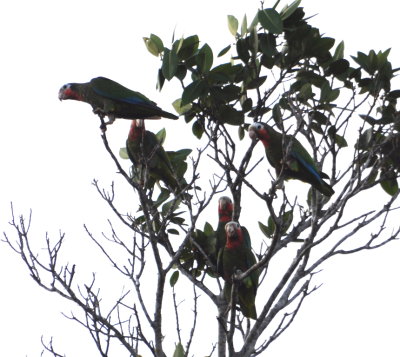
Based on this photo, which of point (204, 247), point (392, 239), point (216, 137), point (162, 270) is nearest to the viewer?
point (162, 270)

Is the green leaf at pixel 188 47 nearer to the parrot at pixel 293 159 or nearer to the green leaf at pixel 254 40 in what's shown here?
the green leaf at pixel 254 40

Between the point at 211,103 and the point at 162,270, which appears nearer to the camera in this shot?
the point at 162,270

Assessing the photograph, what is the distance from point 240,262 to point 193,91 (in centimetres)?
164

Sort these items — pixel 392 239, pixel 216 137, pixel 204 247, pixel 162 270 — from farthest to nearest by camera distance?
pixel 204 247, pixel 216 137, pixel 392 239, pixel 162 270

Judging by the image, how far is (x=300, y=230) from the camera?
4.96 metres

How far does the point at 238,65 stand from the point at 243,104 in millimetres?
315

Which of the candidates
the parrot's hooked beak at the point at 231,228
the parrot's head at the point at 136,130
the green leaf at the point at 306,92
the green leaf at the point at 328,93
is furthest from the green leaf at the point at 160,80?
the parrot's head at the point at 136,130

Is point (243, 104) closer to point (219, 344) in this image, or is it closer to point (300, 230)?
point (300, 230)

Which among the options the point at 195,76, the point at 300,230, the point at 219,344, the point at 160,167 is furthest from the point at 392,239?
the point at 160,167

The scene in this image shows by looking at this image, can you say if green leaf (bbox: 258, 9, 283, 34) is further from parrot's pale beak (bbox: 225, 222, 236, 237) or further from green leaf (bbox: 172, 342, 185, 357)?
green leaf (bbox: 172, 342, 185, 357)

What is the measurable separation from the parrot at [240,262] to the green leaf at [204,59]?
1210mm

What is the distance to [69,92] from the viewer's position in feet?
21.0

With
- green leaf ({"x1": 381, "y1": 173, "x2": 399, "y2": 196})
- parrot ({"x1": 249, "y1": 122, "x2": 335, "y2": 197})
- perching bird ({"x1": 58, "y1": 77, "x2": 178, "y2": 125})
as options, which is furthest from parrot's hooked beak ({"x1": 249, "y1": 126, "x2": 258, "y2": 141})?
green leaf ({"x1": 381, "y1": 173, "x2": 399, "y2": 196})

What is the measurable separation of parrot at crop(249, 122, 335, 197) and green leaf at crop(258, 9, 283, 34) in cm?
71
